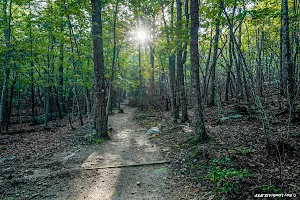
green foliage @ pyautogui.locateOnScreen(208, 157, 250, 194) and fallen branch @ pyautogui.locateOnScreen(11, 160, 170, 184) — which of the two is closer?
green foliage @ pyautogui.locateOnScreen(208, 157, 250, 194)

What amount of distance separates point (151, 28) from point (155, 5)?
3704mm

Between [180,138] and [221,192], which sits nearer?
[221,192]

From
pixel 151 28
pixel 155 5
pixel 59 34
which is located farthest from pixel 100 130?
pixel 151 28

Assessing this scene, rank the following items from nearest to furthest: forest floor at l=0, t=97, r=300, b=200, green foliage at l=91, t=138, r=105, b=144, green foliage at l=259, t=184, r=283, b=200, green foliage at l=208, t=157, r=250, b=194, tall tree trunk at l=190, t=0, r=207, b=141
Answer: green foliage at l=259, t=184, r=283, b=200 < green foliage at l=208, t=157, r=250, b=194 < forest floor at l=0, t=97, r=300, b=200 < tall tree trunk at l=190, t=0, r=207, b=141 < green foliage at l=91, t=138, r=105, b=144

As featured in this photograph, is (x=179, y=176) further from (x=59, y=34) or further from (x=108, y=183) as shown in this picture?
(x=59, y=34)

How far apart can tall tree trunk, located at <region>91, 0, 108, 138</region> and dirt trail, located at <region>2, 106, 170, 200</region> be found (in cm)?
209

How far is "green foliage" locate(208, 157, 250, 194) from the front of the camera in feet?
12.5

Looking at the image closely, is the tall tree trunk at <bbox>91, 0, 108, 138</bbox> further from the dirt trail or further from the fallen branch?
the fallen branch

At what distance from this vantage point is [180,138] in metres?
8.41

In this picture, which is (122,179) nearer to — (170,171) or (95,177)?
(95,177)

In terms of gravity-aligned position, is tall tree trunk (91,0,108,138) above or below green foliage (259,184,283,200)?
above

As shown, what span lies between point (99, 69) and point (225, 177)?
25.4ft

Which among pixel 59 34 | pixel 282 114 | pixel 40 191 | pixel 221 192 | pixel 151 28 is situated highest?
pixel 151 28

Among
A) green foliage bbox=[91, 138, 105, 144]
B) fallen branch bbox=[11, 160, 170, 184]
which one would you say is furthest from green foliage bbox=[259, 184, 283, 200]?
green foliage bbox=[91, 138, 105, 144]
